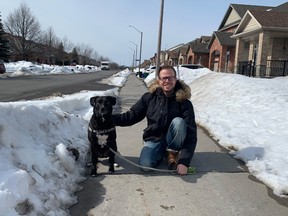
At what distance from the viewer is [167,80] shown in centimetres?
534

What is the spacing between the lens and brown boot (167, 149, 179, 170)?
5.17 metres

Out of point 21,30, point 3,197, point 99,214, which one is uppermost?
point 21,30

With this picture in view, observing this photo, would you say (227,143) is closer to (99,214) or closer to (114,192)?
(114,192)

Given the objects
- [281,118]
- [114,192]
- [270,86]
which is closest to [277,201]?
[114,192]

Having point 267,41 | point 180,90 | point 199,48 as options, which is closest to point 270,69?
point 267,41

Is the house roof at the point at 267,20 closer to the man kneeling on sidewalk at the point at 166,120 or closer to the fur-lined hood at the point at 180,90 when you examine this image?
the fur-lined hood at the point at 180,90

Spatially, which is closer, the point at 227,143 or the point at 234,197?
the point at 234,197

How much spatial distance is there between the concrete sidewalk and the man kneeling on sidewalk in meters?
0.28

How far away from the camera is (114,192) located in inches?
173

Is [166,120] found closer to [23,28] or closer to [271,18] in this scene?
[271,18]

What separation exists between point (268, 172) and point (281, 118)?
380 cm

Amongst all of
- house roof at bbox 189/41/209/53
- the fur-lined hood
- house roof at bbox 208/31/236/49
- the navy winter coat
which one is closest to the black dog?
the navy winter coat

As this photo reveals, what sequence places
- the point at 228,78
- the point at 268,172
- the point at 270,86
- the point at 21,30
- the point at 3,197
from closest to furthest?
1. the point at 3,197
2. the point at 268,172
3. the point at 270,86
4. the point at 228,78
5. the point at 21,30

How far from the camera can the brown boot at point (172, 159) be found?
5168 mm
